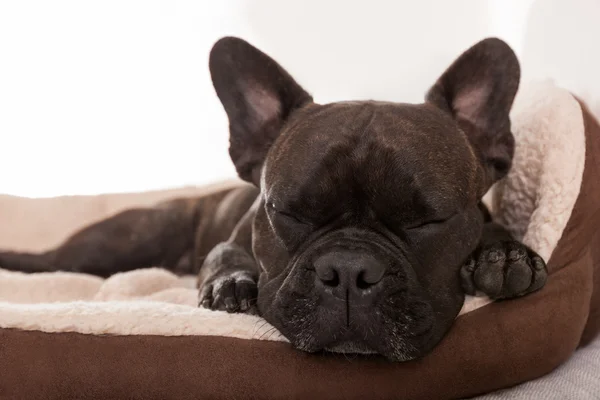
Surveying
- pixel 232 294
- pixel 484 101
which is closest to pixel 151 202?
pixel 232 294

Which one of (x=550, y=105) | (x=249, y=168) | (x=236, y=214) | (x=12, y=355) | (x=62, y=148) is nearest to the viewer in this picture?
(x=12, y=355)

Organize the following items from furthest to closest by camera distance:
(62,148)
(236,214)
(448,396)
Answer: (62,148), (236,214), (448,396)

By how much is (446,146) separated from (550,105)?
554 millimetres

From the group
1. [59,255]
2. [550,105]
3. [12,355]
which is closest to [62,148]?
[59,255]

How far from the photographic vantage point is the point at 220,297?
6.62ft

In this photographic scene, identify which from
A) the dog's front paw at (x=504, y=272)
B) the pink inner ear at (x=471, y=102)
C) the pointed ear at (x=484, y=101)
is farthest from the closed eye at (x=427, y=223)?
the pink inner ear at (x=471, y=102)

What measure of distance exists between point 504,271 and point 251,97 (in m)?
1.09

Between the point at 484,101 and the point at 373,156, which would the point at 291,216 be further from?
the point at 484,101

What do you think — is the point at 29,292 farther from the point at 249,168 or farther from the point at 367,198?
the point at 367,198

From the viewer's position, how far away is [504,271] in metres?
1.79

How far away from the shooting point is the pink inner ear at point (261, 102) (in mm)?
2395

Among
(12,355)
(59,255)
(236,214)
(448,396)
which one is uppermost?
(12,355)

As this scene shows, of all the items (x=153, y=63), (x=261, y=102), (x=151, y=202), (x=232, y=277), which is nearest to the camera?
(x=232, y=277)

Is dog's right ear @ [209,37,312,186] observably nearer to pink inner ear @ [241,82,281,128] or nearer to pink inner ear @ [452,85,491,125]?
pink inner ear @ [241,82,281,128]
